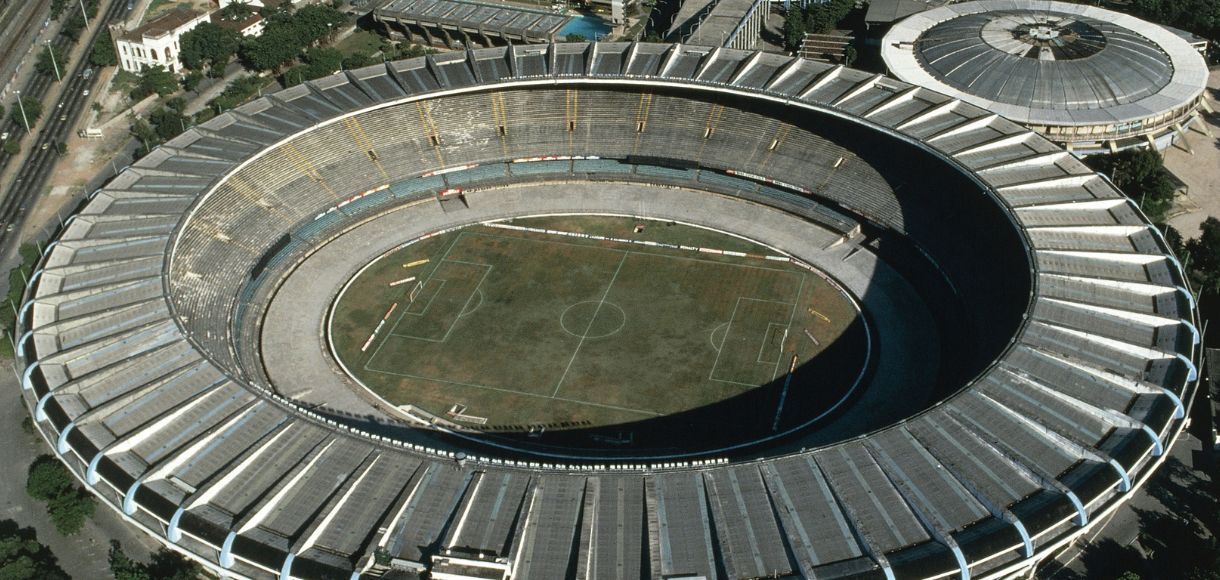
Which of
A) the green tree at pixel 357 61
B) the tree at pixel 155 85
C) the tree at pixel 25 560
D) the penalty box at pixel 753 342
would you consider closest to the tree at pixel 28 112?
the tree at pixel 155 85

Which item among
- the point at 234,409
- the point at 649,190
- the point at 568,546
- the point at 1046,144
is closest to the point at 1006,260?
the point at 1046,144

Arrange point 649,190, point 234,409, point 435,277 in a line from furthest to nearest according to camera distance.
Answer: point 649,190, point 435,277, point 234,409

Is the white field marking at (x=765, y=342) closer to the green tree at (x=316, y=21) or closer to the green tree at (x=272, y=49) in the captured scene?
the green tree at (x=272, y=49)

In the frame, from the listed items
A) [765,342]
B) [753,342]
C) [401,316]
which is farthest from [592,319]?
[401,316]

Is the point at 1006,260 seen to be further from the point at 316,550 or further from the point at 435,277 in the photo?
the point at 316,550

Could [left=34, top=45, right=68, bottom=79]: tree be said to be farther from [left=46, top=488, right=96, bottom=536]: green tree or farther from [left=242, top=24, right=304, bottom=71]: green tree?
[left=46, top=488, right=96, bottom=536]: green tree

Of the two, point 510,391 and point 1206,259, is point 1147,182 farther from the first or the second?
point 510,391
